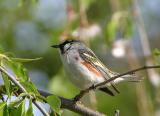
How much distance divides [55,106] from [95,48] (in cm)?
508

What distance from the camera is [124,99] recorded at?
7.51m

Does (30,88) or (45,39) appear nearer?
(30,88)

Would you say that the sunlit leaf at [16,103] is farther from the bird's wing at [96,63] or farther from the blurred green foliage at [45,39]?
the blurred green foliage at [45,39]

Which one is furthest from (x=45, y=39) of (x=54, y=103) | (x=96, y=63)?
(x=54, y=103)

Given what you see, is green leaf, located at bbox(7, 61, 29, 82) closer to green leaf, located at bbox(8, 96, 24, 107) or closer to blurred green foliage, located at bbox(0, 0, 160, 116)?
green leaf, located at bbox(8, 96, 24, 107)

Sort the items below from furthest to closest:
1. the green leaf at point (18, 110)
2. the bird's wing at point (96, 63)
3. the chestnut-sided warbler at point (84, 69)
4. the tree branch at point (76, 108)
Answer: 1. the bird's wing at point (96, 63)
2. the chestnut-sided warbler at point (84, 69)
3. the tree branch at point (76, 108)
4. the green leaf at point (18, 110)

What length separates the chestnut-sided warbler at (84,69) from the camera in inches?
164

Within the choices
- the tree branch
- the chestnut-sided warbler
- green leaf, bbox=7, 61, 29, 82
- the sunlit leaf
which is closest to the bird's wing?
the chestnut-sided warbler

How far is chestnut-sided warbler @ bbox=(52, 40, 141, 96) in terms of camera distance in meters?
4.17

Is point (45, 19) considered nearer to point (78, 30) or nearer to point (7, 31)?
point (7, 31)

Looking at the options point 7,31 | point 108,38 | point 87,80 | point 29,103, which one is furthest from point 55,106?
point 7,31

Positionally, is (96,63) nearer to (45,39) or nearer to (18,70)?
(18,70)

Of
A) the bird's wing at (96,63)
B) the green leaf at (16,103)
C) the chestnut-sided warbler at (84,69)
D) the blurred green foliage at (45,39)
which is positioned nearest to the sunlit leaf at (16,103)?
the green leaf at (16,103)

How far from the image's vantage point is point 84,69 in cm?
431
